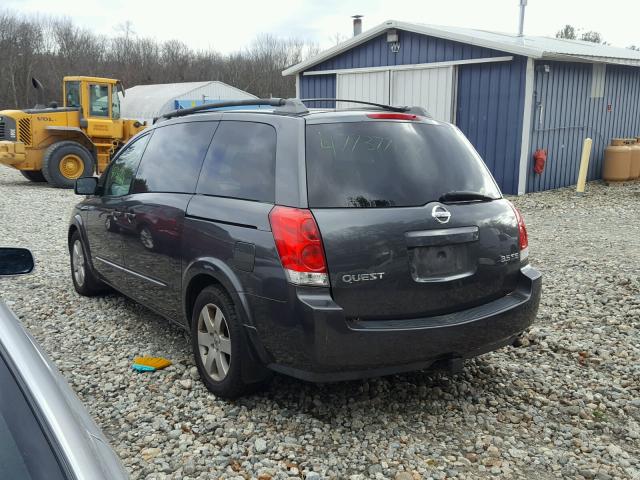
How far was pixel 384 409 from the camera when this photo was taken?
152 inches

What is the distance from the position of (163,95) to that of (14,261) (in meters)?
35.6

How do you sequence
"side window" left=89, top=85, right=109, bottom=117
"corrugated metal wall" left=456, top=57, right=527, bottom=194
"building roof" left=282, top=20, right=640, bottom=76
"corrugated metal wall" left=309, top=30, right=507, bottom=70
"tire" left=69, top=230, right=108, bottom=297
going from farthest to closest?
"side window" left=89, top=85, right=109, bottom=117
"corrugated metal wall" left=309, top=30, right=507, bottom=70
"corrugated metal wall" left=456, top=57, right=527, bottom=194
"building roof" left=282, top=20, right=640, bottom=76
"tire" left=69, top=230, right=108, bottom=297

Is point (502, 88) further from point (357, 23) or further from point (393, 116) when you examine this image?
point (393, 116)

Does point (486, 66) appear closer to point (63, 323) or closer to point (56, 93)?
point (63, 323)

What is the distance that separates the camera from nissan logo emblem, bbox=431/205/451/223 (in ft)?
11.6

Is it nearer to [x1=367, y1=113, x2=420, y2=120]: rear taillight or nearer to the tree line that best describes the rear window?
[x1=367, y1=113, x2=420, y2=120]: rear taillight

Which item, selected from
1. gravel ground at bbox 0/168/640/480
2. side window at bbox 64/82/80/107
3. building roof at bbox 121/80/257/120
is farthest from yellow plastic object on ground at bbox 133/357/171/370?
building roof at bbox 121/80/257/120

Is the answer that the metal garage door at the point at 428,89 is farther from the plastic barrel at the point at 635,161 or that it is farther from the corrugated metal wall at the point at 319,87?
the plastic barrel at the point at 635,161

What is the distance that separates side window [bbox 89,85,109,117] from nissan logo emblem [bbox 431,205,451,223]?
15858mm

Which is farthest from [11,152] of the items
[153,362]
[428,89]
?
[153,362]

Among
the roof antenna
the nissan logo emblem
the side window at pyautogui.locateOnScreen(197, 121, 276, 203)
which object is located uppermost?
the roof antenna

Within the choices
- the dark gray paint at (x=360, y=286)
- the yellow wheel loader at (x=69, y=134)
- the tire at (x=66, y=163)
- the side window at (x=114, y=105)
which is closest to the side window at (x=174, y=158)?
the dark gray paint at (x=360, y=286)

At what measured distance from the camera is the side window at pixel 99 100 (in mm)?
17406

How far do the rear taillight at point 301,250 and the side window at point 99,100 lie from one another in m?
15.7
